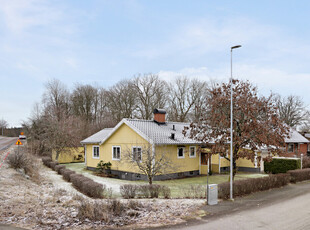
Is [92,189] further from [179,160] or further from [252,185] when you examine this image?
[179,160]

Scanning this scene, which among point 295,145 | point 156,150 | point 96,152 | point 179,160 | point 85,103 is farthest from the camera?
point 85,103

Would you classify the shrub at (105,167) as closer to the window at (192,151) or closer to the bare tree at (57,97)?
the window at (192,151)

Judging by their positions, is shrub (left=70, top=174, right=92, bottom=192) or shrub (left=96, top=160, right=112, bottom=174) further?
shrub (left=96, top=160, right=112, bottom=174)

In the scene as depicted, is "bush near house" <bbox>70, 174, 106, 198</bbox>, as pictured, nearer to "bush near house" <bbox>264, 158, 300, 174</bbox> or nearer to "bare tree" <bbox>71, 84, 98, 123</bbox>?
"bush near house" <bbox>264, 158, 300, 174</bbox>

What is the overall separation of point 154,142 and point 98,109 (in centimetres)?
3317

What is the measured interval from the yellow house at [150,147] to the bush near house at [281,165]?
5569mm

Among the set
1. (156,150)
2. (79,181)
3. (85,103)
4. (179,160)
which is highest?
(85,103)

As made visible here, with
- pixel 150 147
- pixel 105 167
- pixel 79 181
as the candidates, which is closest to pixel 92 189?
pixel 79 181

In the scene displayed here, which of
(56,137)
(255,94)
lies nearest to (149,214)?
(255,94)

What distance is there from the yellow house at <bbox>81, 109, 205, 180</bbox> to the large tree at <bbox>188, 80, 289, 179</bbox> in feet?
17.6

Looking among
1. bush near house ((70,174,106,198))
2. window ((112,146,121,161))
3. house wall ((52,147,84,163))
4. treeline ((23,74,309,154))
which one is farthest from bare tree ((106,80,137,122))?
bush near house ((70,174,106,198))

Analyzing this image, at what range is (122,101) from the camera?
152 ft

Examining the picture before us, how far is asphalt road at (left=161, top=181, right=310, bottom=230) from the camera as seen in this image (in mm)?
8578

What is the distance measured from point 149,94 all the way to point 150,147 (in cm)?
2856
